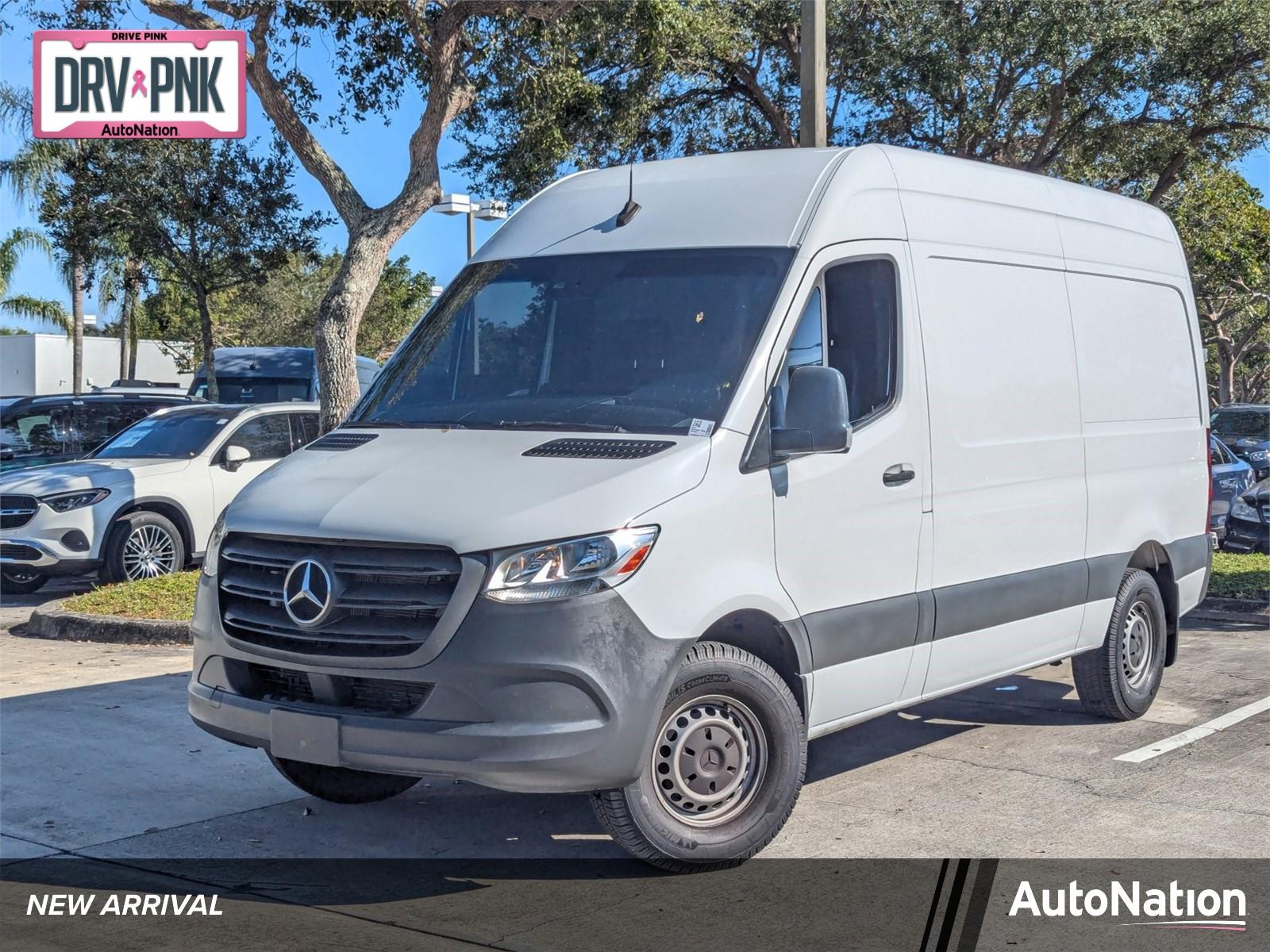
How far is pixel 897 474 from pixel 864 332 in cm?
61

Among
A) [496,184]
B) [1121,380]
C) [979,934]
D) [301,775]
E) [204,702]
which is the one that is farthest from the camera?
[496,184]

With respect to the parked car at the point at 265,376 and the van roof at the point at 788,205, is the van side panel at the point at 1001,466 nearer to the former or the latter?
the van roof at the point at 788,205

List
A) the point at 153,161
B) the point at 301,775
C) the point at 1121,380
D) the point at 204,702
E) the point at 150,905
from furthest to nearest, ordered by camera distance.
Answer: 1. the point at 153,161
2. the point at 1121,380
3. the point at 301,775
4. the point at 204,702
5. the point at 150,905

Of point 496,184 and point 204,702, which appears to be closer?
point 204,702

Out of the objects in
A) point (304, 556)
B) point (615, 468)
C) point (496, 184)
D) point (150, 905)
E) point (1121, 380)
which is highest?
point (496, 184)

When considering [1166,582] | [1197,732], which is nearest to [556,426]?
[1197,732]

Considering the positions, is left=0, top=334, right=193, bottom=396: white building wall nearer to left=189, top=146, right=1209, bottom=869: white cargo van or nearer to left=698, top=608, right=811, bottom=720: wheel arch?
left=189, top=146, right=1209, bottom=869: white cargo van

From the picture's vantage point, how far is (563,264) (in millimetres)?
A: 6180

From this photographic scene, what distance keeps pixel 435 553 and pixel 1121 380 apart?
434cm

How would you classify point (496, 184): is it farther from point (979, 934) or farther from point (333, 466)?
point (979, 934)

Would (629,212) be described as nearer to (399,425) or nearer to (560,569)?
(399,425)

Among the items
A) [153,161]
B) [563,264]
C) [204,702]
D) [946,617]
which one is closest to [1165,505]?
[946,617]

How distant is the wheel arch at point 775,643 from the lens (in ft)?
17.5

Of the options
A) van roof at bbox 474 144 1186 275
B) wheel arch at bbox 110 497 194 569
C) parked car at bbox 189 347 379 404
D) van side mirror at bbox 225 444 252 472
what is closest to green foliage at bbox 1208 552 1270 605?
van roof at bbox 474 144 1186 275
